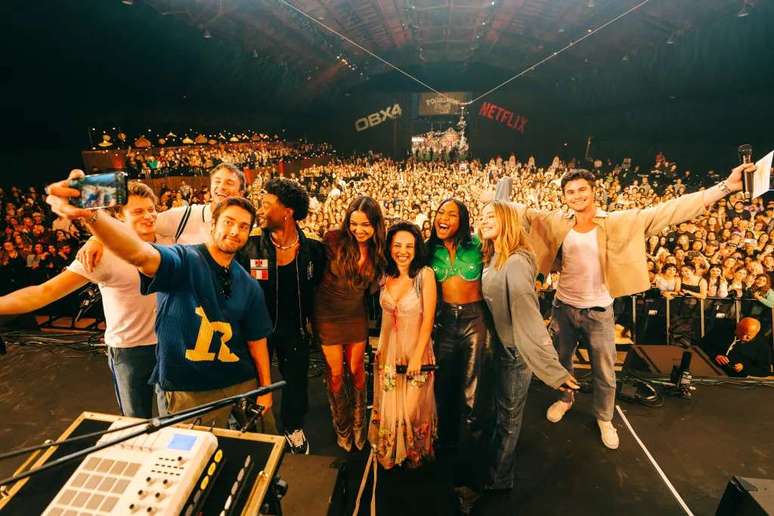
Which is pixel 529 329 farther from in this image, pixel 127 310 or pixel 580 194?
pixel 127 310

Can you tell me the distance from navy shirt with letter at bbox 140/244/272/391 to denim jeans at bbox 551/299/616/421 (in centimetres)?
194

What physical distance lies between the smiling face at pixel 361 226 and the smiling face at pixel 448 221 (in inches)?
15.4

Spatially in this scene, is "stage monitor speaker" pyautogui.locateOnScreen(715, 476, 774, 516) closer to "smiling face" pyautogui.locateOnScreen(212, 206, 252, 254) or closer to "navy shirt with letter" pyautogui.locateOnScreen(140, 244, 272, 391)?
"navy shirt with letter" pyautogui.locateOnScreen(140, 244, 272, 391)

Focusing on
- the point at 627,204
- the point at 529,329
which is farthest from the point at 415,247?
the point at 627,204

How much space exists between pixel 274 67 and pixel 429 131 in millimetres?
6425

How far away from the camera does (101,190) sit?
1007 mm

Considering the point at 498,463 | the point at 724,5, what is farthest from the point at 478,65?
the point at 498,463

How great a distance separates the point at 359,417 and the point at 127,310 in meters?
1.45

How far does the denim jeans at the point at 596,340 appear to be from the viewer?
229cm

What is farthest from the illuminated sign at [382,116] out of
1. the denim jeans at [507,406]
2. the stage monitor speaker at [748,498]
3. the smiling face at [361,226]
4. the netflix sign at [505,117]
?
the stage monitor speaker at [748,498]

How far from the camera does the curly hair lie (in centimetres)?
213

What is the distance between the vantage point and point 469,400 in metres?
2.23

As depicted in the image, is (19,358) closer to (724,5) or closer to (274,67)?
(274,67)

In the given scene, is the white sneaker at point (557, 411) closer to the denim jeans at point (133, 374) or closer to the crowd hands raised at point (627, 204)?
the crowd hands raised at point (627, 204)
